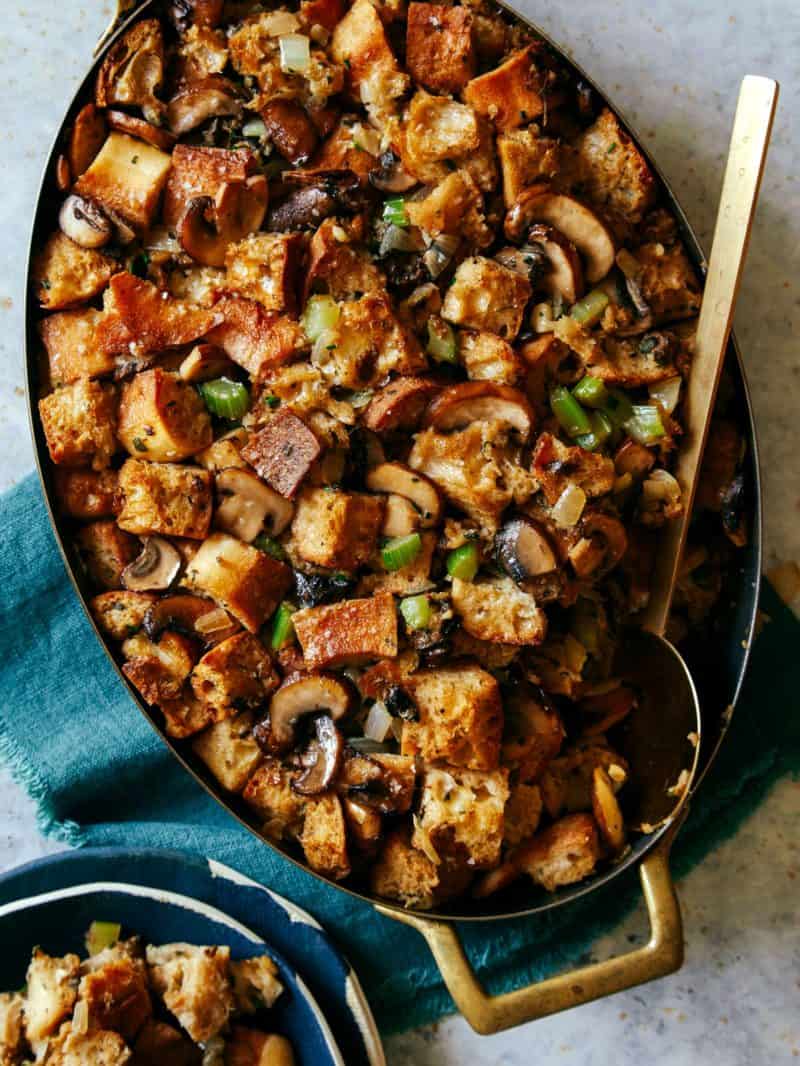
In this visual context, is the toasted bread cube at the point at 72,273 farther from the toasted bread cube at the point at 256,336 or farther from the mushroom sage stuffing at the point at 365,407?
the toasted bread cube at the point at 256,336

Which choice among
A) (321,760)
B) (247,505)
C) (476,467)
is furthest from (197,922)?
(476,467)

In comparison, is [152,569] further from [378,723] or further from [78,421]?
[378,723]

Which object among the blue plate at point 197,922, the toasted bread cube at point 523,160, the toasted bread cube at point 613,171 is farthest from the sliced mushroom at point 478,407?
the blue plate at point 197,922

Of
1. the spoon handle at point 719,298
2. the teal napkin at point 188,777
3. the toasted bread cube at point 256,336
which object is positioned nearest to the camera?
the spoon handle at point 719,298

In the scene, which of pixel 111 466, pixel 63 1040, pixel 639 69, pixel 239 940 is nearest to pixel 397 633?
pixel 111 466

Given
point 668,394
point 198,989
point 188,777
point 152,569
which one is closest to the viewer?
point 152,569

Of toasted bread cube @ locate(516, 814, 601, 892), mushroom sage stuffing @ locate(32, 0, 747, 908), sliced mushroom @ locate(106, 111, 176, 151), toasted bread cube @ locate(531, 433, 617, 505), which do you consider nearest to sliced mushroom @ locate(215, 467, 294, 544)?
mushroom sage stuffing @ locate(32, 0, 747, 908)
